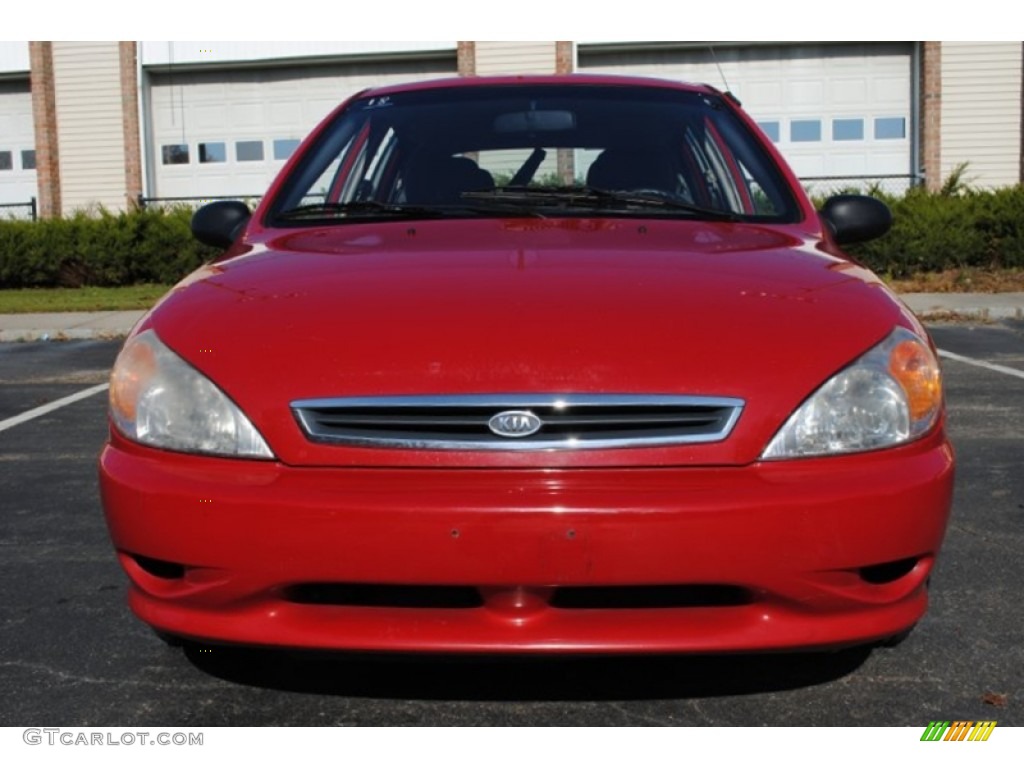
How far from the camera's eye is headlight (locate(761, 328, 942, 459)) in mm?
2506

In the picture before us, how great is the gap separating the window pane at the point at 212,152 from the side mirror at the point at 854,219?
2043 cm

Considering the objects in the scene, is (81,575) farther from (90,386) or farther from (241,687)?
(90,386)

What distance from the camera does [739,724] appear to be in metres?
2.71

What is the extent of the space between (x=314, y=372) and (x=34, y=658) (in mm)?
1257

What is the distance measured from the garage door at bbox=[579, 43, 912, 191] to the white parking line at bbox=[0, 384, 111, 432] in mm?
15146

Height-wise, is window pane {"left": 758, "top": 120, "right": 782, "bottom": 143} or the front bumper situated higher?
window pane {"left": 758, "top": 120, "right": 782, "bottom": 143}

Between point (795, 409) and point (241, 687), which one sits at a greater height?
point (795, 409)

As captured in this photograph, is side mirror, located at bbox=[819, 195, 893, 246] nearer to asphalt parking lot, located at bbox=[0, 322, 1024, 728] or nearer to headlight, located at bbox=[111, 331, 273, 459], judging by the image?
asphalt parking lot, located at bbox=[0, 322, 1024, 728]

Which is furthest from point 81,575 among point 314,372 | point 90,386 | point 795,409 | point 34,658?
point 90,386

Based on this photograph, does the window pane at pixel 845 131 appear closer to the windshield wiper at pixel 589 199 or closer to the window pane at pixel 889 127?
the window pane at pixel 889 127

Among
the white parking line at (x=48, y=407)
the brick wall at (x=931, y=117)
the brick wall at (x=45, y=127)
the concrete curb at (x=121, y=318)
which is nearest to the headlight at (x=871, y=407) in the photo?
the white parking line at (x=48, y=407)

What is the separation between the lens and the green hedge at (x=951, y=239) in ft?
49.5

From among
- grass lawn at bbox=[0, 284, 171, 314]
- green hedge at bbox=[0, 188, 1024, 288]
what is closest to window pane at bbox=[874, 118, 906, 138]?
green hedge at bbox=[0, 188, 1024, 288]
